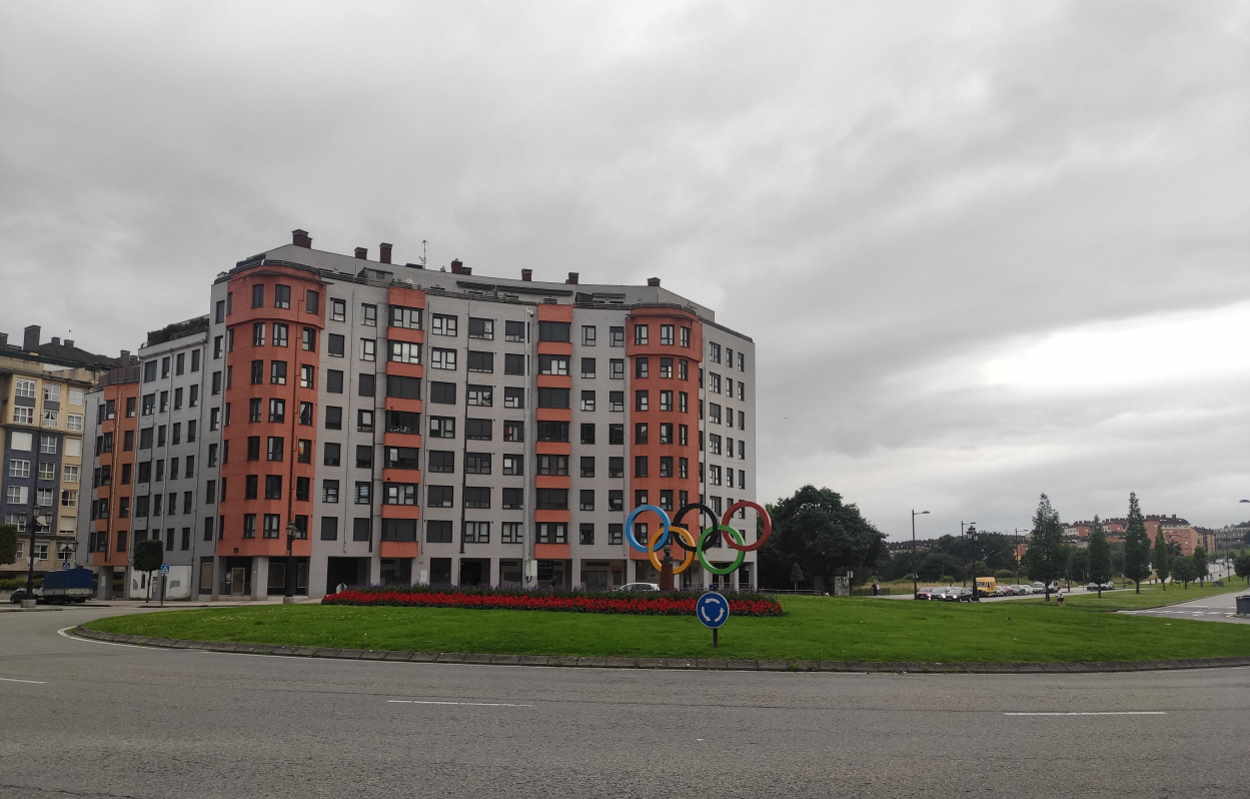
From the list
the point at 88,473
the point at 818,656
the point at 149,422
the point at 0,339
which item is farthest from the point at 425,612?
the point at 0,339

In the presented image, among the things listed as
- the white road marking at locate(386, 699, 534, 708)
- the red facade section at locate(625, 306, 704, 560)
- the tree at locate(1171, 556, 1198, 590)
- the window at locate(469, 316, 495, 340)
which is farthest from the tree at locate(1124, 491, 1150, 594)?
the white road marking at locate(386, 699, 534, 708)

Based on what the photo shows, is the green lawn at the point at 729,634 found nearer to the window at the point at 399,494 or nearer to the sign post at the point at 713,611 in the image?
the sign post at the point at 713,611

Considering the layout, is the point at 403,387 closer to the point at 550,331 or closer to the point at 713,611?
the point at 550,331

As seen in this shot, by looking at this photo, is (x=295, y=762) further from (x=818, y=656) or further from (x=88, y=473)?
(x=88, y=473)

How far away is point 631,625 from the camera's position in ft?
90.8

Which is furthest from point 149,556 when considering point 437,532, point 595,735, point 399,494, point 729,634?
point 595,735

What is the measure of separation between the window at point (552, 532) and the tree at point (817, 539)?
27977 millimetres

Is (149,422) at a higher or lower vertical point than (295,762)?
higher

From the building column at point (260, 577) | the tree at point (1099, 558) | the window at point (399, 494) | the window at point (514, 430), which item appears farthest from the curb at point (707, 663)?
the tree at point (1099, 558)

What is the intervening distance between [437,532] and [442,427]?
28.0ft

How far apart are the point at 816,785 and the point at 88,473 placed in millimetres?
96022

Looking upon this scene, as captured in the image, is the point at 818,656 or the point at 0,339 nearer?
the point at 818,656

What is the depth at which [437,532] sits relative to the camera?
7994 centimetres

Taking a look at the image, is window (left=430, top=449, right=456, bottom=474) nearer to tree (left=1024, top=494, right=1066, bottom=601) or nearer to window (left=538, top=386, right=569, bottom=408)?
window (left=538, top=386, right=569, bottom=408)
